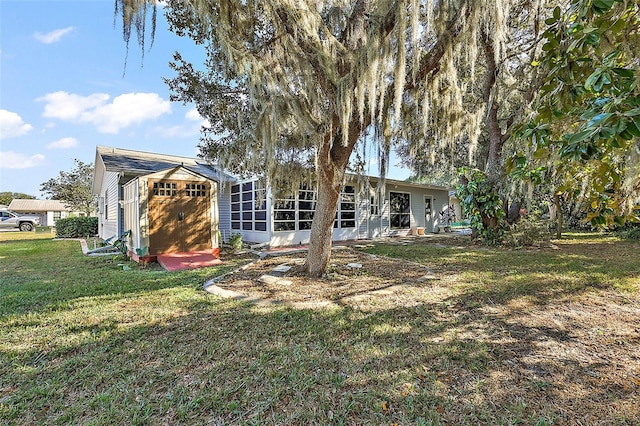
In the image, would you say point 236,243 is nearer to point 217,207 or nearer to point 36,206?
point 217,207

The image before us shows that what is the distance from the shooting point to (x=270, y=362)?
8.11 ft

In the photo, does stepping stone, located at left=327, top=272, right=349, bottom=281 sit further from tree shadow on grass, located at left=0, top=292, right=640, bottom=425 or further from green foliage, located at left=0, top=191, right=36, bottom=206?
green foliage, located at left=0, top=191, right=36, bottom=206

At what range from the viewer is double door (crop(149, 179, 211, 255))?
7355mm

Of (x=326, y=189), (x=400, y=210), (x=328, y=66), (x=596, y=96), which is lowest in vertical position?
(x=400, y=210)

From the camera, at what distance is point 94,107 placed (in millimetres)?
12398

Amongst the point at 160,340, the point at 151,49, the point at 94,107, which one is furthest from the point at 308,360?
the point at 94,107

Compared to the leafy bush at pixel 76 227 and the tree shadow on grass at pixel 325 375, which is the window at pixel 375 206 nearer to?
the tree shadow on grass at pixel 325 375

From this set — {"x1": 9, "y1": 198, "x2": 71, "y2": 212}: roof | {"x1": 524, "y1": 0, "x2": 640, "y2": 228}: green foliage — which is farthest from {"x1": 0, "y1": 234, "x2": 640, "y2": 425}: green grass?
{"x1": 9, "y1": 198, "x2": 71, "y2": 212}: roof

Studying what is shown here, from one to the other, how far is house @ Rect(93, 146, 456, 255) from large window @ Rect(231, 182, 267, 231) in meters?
0.03

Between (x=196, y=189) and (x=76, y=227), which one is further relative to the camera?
(x=76, y=227)

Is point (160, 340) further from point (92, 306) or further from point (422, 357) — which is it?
point (422, 357)

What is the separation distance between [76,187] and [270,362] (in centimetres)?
2916

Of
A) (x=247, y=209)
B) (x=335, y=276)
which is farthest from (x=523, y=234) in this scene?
(x=247, y=209)

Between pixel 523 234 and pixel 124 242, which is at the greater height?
pixel 124 242
